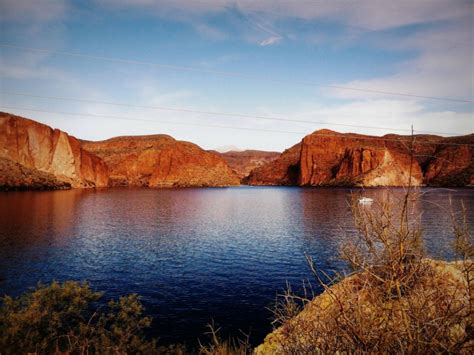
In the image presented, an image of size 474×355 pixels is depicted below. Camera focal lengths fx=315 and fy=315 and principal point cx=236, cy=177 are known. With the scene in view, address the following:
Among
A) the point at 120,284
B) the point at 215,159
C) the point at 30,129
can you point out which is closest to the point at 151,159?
the point at 215,159

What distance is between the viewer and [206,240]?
29875 millimetres

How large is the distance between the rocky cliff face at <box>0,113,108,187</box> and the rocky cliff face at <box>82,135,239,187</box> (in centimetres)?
3654

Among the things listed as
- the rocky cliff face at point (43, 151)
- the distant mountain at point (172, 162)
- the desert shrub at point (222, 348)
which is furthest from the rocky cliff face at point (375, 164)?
the desert shrub at point (222, 348)

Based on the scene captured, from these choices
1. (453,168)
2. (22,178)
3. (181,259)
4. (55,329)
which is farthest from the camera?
(453,168)

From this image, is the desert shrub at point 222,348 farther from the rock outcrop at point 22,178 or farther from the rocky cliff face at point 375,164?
the rocky cliff face at point 375,164

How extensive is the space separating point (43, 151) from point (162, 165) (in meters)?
65.8

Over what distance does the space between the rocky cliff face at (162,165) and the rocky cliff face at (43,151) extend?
36.5 metres

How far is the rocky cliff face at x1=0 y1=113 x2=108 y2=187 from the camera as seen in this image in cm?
9431

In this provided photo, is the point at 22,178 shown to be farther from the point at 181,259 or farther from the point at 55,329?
the point at 55,329

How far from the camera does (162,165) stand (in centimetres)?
16438

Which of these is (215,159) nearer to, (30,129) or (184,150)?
(184,150)

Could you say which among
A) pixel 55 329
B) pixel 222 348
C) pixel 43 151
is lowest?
pixel 55 329

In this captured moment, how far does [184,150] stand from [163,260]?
157362 millimetres

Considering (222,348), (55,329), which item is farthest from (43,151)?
(222,348)
